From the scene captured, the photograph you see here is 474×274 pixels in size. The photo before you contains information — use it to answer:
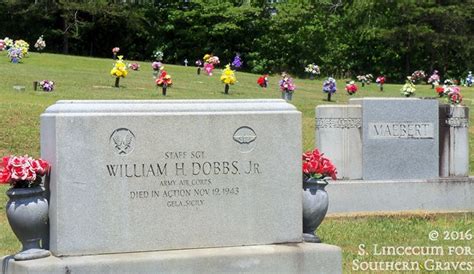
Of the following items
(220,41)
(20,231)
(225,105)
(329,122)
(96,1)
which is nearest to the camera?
(20,231)

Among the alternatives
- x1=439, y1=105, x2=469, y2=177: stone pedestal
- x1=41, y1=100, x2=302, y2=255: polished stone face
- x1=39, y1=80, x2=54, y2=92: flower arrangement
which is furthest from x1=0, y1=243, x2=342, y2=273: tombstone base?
x1=39, y1=80, x2=54, y2=92: flower arrangement

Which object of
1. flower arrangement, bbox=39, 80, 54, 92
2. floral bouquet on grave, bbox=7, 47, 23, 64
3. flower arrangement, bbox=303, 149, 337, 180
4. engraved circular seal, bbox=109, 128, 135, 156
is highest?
floral bouquet on grave, bbox=7, 47, 23, 64

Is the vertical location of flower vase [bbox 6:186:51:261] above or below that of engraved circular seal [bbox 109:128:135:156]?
below

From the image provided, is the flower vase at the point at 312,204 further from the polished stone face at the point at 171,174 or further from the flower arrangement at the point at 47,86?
the flower arrangement at the point at 47,86

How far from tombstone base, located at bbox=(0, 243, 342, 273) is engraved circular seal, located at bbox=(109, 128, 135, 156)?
769mm

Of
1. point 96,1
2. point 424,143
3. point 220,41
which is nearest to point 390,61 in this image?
point 220,41

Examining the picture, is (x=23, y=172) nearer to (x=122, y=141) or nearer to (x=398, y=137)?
(x=122, y=141)

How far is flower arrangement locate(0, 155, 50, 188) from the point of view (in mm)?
6691

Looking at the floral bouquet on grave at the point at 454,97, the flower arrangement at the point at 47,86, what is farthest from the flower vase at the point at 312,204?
the flower arrangement at the point at 47,86

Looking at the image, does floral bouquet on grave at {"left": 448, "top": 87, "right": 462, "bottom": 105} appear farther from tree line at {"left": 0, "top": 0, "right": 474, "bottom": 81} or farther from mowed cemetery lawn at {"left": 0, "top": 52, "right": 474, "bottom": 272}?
tree line at {"left": 0, "top": 0, "right": 474, "bottom": 81}

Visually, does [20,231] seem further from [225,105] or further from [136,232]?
[225,105]

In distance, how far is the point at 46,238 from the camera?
6.96 meters

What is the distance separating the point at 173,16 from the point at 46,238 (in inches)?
1824

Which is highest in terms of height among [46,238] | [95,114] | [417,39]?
[417,39]
